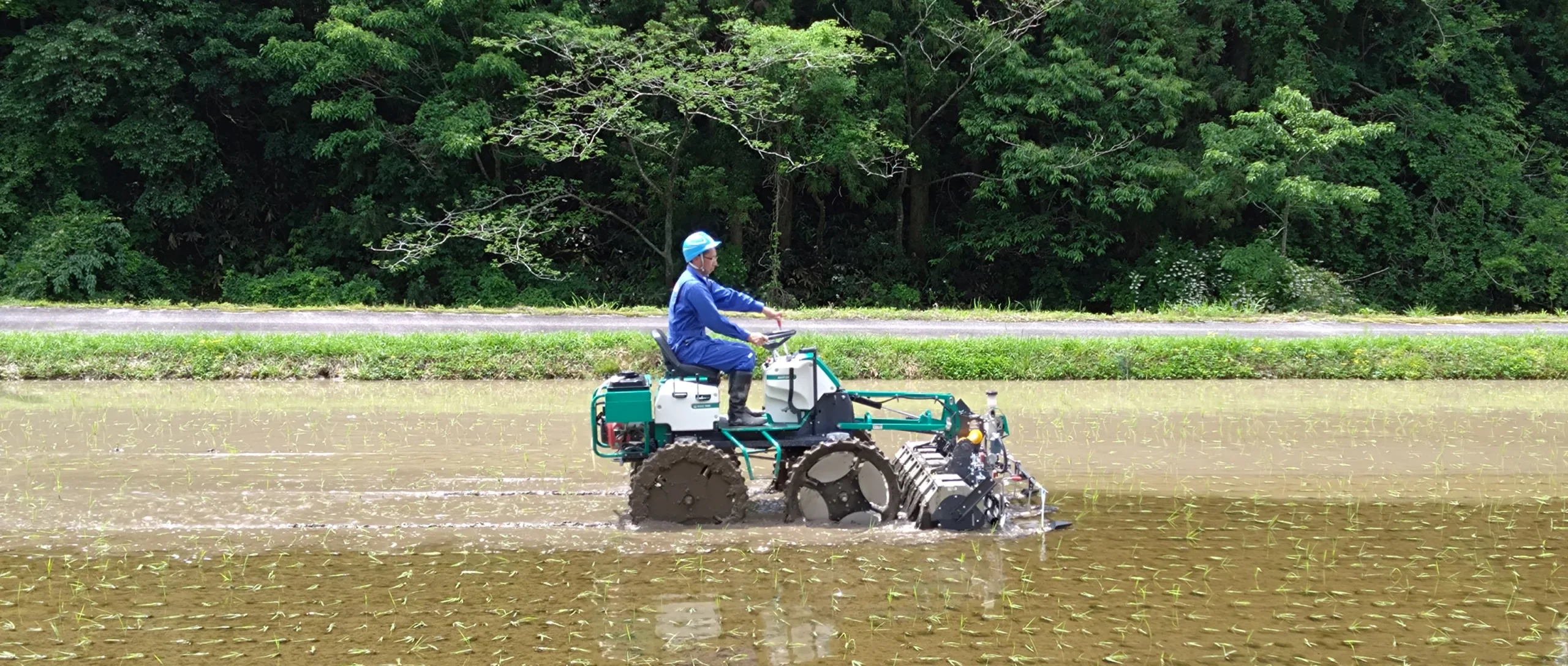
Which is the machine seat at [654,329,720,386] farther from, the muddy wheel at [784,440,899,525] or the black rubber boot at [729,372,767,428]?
the muddy wheel at [784,440,899,525]

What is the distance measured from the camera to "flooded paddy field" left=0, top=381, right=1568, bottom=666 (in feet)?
20.3

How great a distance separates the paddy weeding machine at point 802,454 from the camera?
27.2 feet

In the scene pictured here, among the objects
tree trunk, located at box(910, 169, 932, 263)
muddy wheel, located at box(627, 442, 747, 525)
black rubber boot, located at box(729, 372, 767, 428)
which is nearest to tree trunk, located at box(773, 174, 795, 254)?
tree trunk, located at box(910, 169, 932, 263)

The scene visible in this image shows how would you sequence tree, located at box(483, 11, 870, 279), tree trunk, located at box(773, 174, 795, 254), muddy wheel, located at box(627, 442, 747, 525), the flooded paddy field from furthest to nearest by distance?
tree trunk, located at box(773, 174, 795, 254)
tree, located at box(483, 11, 870, 279)
muddy wheel, located at box(627, 442, 747, 525)
the flooded paddy field

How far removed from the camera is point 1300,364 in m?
16.5

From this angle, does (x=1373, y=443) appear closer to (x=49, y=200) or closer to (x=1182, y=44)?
(x=1182, y=44)

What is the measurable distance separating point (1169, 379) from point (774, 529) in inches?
371

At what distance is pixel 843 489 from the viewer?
8461 millimetres

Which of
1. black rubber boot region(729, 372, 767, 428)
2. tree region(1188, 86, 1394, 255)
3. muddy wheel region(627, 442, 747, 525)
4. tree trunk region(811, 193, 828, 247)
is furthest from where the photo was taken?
tree trunk region(811, 193, 828, 247)

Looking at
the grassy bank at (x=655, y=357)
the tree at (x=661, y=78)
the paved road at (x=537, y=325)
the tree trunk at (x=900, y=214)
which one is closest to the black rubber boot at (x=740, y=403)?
the grassy bank at (x=655, y=357)

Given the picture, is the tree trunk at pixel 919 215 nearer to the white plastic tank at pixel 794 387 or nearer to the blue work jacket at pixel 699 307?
the blue work jacket at pixel 699 307

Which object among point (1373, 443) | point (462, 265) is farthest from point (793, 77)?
point (1373, 443)

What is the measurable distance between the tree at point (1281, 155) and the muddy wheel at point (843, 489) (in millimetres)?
17380

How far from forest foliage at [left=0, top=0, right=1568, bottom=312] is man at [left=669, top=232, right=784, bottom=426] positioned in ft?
46.8
